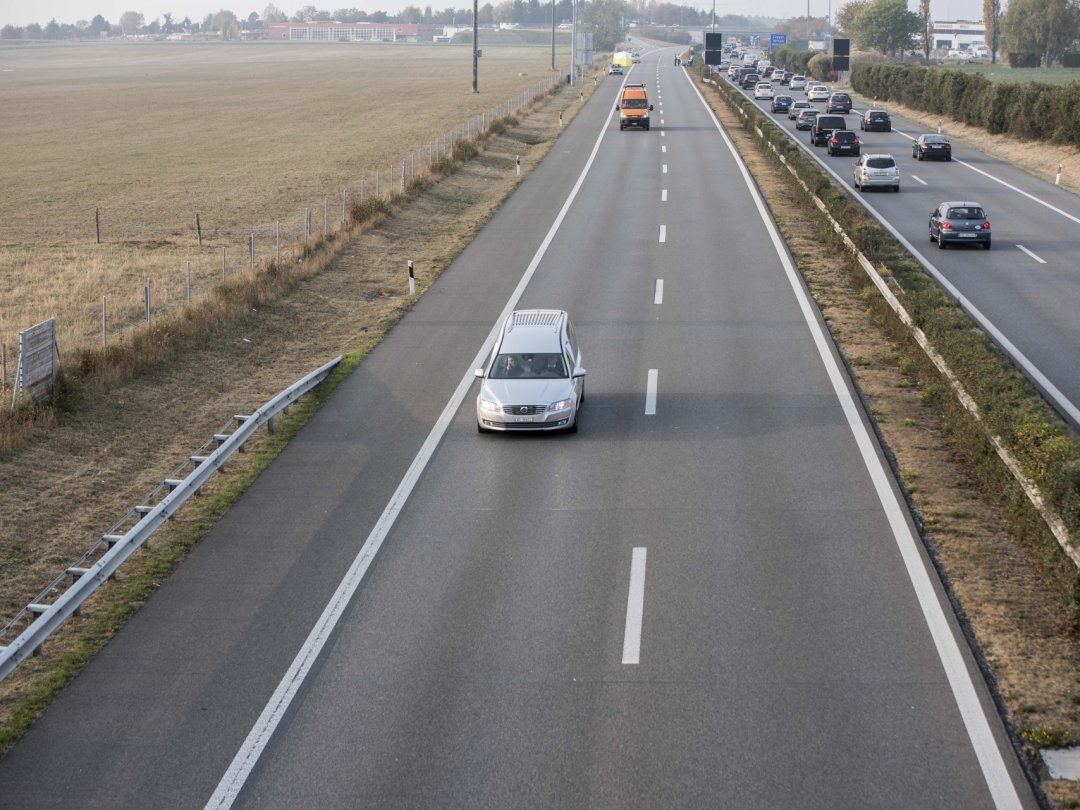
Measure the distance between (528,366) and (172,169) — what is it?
143ft

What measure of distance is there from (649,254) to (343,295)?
8.73m

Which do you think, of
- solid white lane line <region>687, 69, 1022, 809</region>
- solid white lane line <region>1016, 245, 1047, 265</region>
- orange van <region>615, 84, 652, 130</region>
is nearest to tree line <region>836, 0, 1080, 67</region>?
orange van <region>615, 84, 652, 130</region>

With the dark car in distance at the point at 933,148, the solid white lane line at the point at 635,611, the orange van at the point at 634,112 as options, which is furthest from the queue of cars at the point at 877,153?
the solid white lane line at the point at 635,611

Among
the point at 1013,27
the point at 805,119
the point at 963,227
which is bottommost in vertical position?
the point at 963,227

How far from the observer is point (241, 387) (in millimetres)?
21578

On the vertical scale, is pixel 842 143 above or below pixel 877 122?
below

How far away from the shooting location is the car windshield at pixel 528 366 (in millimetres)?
19062

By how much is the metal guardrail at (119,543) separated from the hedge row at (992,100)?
4625cm

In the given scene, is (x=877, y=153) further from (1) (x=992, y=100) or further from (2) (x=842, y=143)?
(1) (x=992, y=100)

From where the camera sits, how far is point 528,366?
19.2 meters

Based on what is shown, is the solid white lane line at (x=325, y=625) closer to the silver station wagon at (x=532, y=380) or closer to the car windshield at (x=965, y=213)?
the silver station wagon at (x=532, y=380)

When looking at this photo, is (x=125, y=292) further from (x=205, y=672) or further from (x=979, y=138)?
→ (x=979, y=138)

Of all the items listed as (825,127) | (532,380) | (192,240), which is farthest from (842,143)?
(532,380)

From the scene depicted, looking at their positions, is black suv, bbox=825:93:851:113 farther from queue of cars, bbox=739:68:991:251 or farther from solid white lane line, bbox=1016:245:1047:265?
solid white lane line, bbox=1016:245:1047:265
